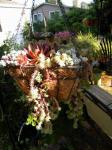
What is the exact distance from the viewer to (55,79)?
5.86 ft

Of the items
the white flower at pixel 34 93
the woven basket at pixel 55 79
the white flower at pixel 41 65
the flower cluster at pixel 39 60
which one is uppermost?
the flower cluster at pixel 39 60

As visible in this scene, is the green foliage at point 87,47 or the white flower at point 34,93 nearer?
the white flower at point 34,93

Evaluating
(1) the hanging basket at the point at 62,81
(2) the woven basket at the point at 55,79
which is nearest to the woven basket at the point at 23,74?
(2) the woven basket at the point at 55,79

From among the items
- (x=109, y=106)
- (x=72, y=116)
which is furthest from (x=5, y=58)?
(x=109, y=106)

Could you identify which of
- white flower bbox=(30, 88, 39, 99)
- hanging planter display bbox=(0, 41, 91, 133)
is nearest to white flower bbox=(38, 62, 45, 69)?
hanging planter display bbox=(0, 41, 91, 133)

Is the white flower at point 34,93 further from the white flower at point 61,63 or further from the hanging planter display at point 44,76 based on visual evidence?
the white flower at point 61,63

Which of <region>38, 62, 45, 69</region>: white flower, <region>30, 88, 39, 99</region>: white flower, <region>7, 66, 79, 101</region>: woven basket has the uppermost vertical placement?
<region>38, 62, 45, 69</region>: white flower

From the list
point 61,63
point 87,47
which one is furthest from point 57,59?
point 87,47

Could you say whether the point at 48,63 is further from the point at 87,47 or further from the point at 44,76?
the point at 87,47

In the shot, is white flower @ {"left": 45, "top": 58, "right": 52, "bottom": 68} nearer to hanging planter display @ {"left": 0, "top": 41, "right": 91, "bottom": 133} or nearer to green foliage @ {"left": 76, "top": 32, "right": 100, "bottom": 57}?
hanging planter display @ {"left": 0, "top": 41, "right": 91, "bottom": 133}

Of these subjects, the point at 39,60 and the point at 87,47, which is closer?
the point at 39,60

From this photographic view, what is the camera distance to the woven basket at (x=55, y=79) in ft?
5.81

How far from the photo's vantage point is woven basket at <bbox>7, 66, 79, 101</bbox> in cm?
177

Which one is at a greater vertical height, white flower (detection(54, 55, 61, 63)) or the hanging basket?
white flower (detection(54, 55, 61, 63))
